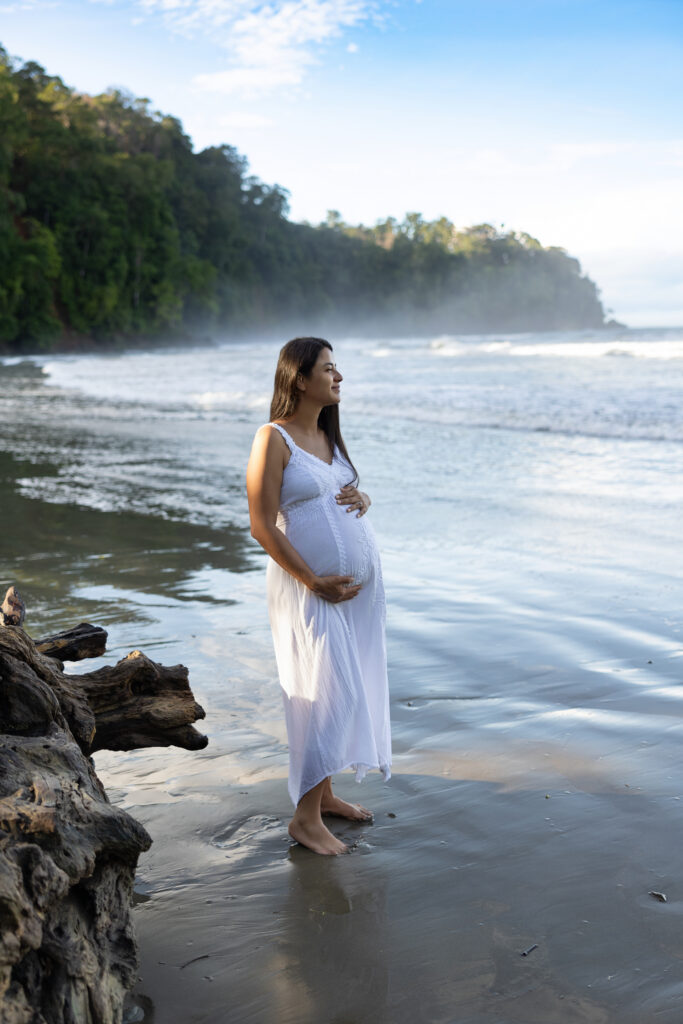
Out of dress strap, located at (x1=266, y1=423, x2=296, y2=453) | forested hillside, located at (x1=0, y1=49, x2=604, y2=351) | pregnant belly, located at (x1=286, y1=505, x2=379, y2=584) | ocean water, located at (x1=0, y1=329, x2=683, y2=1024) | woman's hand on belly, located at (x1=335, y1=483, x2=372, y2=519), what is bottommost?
ocean water, located at (x1=0, y1=329, x2=683, y2=1024)

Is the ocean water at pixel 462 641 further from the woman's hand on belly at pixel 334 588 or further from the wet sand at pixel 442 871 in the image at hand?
the woman's hand on belly at pixel 334 588

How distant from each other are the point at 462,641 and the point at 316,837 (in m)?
2.20

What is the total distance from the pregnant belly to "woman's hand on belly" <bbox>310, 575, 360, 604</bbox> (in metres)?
0.04

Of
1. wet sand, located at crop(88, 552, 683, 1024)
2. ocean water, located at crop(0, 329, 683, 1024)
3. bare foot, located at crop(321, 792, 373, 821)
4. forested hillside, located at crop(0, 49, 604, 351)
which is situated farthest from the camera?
forested hillside, located at crop(0, 49, 604, 351)

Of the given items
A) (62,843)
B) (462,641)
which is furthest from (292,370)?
(462,641)

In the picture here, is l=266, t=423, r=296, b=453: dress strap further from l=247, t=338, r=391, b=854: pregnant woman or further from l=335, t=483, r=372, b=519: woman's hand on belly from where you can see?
l=335, t=483, r=372, b=519: woman's hand on belly

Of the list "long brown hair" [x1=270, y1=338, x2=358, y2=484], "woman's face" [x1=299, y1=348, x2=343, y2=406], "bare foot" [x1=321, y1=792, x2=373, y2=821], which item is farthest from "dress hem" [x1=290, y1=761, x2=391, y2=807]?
"woman's face" [x1=299, y1=348, x2=343, y2=406]

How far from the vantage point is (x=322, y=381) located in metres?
3.34

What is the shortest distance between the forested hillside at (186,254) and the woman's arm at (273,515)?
62793mm

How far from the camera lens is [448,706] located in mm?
4367

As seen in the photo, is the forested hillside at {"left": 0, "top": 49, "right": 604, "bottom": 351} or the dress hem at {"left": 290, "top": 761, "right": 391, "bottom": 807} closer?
the dress hem at {"left": 290, "top": 761, "right": 391, "bottom": 807}

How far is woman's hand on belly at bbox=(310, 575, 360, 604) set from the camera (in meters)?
3.22

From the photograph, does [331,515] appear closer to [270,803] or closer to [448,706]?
[270,803]

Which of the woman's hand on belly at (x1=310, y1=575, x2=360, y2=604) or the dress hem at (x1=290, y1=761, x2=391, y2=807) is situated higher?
the woman's hand on belly at (x1=310, y1=575, x2=360, y2=604)
